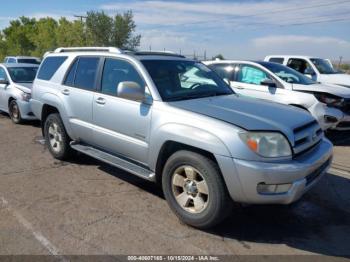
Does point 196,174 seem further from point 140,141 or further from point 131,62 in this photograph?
point 131,62

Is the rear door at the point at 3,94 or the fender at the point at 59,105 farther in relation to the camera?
the rear door at the point at 3,94

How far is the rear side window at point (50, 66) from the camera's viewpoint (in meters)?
6.40

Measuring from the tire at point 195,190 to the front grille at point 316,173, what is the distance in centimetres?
83

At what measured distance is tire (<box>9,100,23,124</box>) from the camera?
9742mm

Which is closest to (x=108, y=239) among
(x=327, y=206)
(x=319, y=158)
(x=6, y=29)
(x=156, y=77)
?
(x=156, y=77)

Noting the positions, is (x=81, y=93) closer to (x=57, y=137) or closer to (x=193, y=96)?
(x=57, y=137)

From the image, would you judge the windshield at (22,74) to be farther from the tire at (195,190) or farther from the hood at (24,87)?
the tire at (195,190)

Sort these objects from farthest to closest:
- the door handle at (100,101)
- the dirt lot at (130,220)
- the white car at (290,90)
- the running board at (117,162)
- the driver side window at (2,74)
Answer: the driver side window at (2,74), the white car at (290,90), the door handle at (100,101), the running board at (117,162), the dirt lot at (130,220)

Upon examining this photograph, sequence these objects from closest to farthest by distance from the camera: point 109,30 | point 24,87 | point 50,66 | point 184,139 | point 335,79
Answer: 1. point 184,139
2. point 50,66
3. point 24,87
4. point 335,79
5. point 109,30

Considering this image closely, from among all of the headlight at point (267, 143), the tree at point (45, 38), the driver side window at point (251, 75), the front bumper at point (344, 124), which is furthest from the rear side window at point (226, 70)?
the tree at point (45, 38)

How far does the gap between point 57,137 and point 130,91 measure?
2353 mm

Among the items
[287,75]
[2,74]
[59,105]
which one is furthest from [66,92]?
[2,74]

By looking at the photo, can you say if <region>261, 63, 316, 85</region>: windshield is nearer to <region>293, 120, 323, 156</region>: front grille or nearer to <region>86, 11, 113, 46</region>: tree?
<region>293, 120, 323, 156</region>: front grille

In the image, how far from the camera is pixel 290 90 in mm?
8430
